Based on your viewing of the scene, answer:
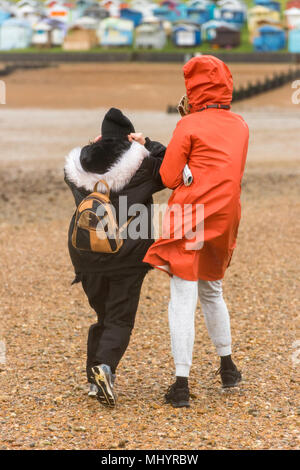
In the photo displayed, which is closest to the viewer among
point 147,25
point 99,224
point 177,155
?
point 177,155

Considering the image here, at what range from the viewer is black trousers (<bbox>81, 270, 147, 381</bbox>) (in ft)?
11.9

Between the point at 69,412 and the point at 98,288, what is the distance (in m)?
0.58

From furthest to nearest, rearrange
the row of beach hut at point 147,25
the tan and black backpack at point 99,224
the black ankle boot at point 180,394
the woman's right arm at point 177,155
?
the row of beach hut at point 147,25 → the black ankle boot at point 180,394 → the tan and black backpack at point 99,224 → the woman's right arm at point 177,155

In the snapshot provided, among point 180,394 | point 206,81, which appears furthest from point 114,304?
point 206,81

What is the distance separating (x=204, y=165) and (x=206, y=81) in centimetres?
37

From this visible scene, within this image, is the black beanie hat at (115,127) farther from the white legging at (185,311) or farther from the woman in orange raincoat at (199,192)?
the white legging at (185,311)

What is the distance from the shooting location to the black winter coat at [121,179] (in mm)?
3535

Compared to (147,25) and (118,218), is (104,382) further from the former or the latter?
(147,25)

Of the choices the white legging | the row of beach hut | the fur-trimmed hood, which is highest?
the fur-trimmed hood

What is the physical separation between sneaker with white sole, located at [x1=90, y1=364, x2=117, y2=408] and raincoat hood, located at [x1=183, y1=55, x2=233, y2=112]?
122 centimetres

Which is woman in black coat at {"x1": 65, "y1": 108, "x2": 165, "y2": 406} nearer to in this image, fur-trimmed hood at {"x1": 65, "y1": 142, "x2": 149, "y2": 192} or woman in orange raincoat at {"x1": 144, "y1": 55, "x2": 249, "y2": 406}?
fur-trimmed hood at {"x1": 65, "y1": 142, "x2": 149, "y2": 192}

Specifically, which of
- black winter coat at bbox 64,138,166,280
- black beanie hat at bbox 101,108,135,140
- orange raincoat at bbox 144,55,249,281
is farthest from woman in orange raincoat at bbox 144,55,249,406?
black beanie hat at bbox 101,108,135,140

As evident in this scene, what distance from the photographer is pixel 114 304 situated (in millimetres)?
3656

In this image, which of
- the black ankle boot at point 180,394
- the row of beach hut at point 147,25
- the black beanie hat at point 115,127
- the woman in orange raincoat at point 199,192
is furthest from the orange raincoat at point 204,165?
the row of beach hut at point 147,25
